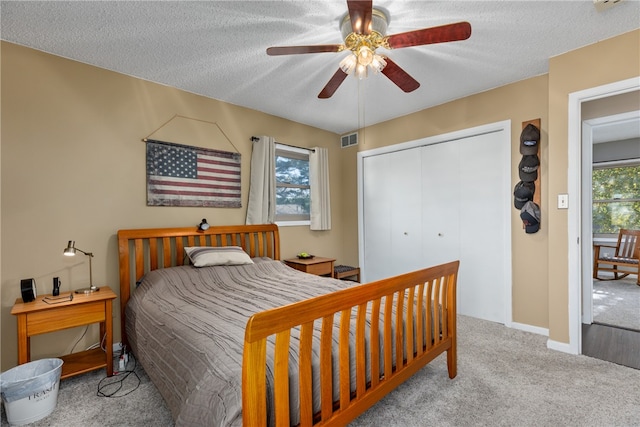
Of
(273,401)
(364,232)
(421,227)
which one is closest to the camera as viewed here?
(273,401)

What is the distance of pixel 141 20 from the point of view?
79.5 inches

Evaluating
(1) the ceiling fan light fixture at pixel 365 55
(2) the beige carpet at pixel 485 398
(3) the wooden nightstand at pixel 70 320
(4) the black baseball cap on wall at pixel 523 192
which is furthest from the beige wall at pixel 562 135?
(3) the wooden nightstand at pixel 70 320

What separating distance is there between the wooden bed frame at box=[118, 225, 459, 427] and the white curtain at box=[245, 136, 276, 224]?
1091mm

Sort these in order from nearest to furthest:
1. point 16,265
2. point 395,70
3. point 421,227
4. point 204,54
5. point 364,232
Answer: point 395,70, point 16,265, point 204,54, point 421,227, point 364,232

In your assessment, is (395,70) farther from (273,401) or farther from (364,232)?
(364,232)

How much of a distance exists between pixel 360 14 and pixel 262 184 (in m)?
2.43

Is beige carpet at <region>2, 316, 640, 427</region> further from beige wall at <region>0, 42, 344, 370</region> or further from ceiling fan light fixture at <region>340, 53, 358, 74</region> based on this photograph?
ceiling fan light fixture at <region>340, 53, 358, 74</region>

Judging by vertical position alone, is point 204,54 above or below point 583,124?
above

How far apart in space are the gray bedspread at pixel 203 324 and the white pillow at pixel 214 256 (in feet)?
0.20

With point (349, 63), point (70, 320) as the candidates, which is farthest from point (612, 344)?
point (70, 320)

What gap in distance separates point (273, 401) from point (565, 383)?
7.19ft

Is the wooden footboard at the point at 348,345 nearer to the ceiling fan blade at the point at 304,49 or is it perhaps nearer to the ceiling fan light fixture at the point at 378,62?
the ceiling fan light fixture at the point at 378,62

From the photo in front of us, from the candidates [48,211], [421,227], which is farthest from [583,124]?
[48,211]

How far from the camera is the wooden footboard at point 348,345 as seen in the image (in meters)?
1.06
